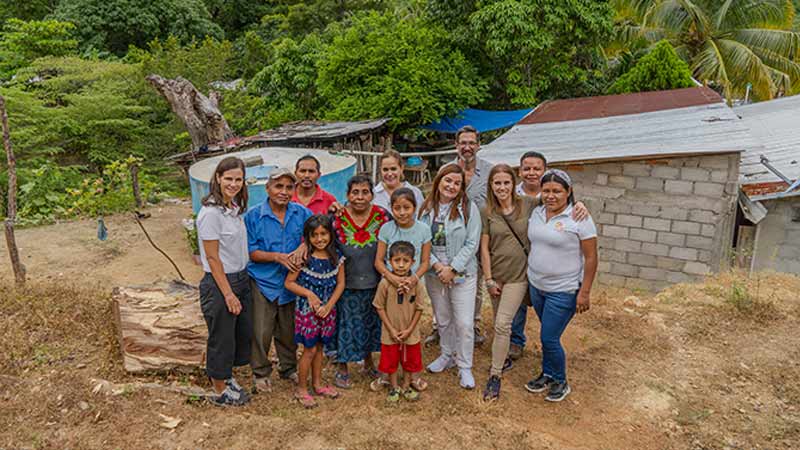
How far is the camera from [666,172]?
7586 mm

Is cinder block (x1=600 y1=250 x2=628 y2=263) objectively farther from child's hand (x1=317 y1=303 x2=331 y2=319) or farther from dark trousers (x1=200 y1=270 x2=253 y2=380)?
dark trousers (x1=200 y1=270 x2=253 y2=380)

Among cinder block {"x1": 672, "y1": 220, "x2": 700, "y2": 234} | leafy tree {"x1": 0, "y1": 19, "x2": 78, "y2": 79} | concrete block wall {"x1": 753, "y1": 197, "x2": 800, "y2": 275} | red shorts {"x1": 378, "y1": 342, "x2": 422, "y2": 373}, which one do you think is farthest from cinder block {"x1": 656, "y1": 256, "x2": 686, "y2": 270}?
leafy tree {"x1": 0, "y1": 19, "x2": 78, "y2": 79}

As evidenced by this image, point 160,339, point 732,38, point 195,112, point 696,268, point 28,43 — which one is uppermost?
point 28,43

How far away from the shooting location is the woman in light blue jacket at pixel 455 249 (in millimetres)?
3713

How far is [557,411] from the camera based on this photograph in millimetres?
3779

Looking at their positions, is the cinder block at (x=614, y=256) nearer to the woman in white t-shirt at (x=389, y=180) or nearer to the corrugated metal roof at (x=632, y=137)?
the corrugated metal roof at (x=632, y=137)

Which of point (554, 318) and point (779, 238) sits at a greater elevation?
point (554, 318)

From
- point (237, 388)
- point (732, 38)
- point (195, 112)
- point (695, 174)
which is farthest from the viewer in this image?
point (732, 38)

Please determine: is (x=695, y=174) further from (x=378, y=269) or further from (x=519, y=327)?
(x=378, y=269)

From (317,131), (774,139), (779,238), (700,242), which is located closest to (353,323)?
(700,242)

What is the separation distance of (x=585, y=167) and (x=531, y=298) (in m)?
4.86

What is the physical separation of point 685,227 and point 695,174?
726mm

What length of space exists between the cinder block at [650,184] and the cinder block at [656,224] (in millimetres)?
414

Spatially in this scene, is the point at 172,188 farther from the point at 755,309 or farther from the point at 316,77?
the point at 755,309
